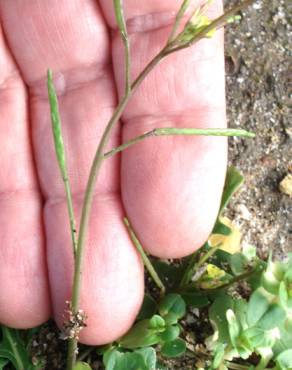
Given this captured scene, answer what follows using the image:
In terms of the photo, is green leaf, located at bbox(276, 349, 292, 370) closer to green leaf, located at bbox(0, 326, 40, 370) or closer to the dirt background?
the dirt background

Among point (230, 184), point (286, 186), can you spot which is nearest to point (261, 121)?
point (286, 186)

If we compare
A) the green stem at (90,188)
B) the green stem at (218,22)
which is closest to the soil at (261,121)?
the green stem at (90,188)

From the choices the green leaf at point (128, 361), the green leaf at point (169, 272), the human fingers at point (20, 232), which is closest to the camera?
the green leaf at point (128, 361)

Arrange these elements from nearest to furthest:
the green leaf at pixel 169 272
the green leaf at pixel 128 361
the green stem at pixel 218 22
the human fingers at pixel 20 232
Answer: the green stem at pixel 218 22, the green leaf at pixel 128 361, the human fingers at pixel 20 232, the green leaf at pixel 169 272

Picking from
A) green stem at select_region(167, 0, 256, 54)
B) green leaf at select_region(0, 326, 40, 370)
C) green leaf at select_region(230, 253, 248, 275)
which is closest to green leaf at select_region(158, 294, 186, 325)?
green leaf at select_region(230, 253, 248, 275)

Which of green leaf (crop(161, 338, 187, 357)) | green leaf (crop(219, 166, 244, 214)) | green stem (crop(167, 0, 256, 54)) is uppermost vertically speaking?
green stem (crop(167, 0, 256, 54))

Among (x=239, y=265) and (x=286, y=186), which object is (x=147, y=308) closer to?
(x=239, y=265)

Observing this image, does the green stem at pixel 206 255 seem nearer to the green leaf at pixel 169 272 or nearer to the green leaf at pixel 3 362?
the green leaf at pixel 169 272
